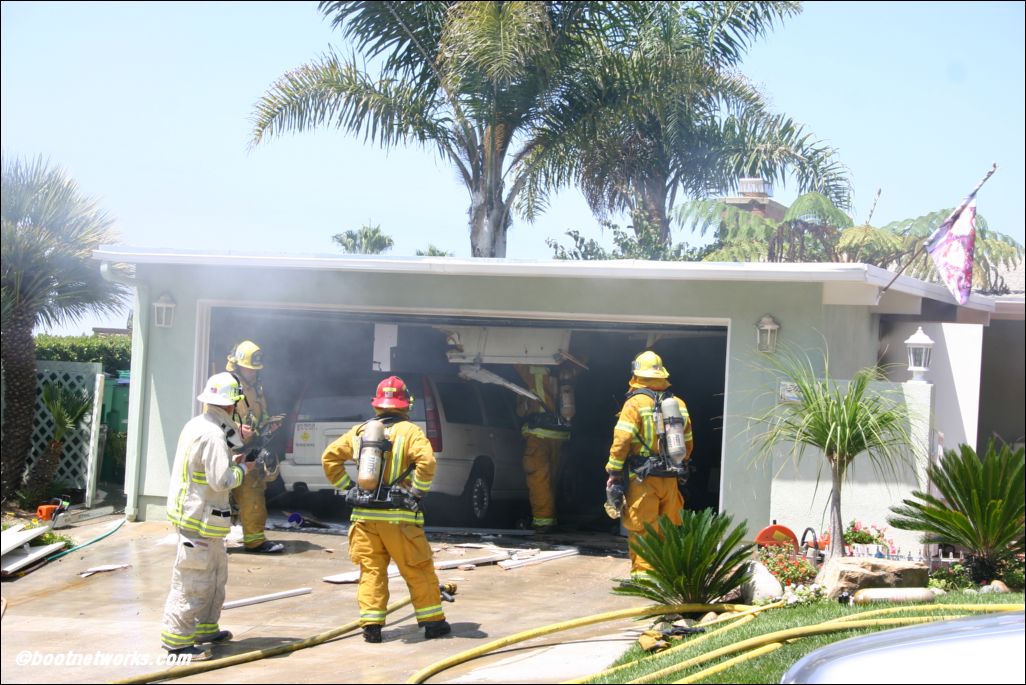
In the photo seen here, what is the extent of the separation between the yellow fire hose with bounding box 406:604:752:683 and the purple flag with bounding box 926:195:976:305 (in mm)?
4129

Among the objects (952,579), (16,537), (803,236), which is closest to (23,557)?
(16,537)

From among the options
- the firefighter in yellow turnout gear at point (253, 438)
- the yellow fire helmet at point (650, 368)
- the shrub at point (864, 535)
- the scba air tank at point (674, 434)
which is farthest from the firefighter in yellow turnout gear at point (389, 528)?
the shrub at point (864, 535)

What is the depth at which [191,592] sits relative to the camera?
6570 mm

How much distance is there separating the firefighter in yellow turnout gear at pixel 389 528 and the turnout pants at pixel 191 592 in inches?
36.1

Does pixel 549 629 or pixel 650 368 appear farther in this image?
pixel 650 368

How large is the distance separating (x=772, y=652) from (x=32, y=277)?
401 inches

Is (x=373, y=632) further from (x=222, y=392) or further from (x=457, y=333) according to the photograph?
(x=457, y=333)

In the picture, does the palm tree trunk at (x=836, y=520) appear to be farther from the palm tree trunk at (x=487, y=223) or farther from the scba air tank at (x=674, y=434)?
the palm tree trunk at (x=487, y=223)

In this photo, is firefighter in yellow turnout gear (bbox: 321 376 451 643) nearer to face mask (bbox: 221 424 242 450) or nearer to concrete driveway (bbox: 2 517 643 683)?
concrete driveway (bbox: 2 517 643 683)

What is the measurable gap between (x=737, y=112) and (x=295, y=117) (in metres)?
7.00

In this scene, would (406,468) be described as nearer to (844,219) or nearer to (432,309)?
(432,309)

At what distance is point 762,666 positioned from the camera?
5.79 m

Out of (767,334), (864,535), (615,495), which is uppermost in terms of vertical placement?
(767,334)

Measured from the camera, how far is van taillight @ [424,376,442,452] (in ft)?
38.2
